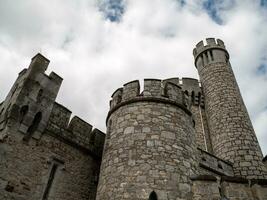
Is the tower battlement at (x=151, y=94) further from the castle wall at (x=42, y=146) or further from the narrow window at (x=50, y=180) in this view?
the narrow window at (x=50, y=180)

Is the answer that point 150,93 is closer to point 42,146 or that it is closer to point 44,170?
point 42,146

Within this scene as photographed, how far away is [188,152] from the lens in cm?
654

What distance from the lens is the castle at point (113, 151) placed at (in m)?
5.80

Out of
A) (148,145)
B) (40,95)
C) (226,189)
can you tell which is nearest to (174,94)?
(148,145)

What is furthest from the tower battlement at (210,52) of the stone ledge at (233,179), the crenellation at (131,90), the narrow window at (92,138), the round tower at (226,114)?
the stone ledge at (233,179)

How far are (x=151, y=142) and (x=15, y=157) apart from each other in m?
3.49

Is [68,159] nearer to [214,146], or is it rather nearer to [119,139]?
[119,139]

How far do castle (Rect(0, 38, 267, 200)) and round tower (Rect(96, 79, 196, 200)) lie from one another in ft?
0.08

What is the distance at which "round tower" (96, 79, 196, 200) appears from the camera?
5643 millimetres

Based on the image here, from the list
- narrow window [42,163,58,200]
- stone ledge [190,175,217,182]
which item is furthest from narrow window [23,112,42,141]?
stone ledge [190,175,217,182]

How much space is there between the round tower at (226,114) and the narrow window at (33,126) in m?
7.64

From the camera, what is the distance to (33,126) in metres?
6.98

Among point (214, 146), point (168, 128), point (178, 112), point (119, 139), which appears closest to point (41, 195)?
point (119, 139)

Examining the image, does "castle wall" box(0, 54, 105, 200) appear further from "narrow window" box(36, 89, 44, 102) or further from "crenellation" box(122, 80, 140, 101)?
"crenellation" box(122, 80, 140, 101)
